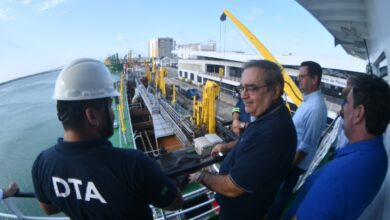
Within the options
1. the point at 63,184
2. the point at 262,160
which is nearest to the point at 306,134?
the point at 262,160

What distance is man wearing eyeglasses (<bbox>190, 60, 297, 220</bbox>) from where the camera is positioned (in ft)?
4.62

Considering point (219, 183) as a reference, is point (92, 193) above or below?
above

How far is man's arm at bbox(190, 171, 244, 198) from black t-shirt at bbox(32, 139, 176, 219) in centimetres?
46

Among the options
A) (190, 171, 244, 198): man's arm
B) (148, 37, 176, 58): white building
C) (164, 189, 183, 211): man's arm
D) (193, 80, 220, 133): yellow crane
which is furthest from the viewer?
(148, 37, 176, 58): white building

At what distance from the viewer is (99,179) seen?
109cm

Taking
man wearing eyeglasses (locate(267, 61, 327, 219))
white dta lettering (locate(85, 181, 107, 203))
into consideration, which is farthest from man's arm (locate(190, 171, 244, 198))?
man wearing eyeglasses (locate(267, 61, 327, 219))

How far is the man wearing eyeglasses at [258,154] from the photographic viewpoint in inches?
55.4

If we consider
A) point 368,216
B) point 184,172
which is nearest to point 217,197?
point 184,172

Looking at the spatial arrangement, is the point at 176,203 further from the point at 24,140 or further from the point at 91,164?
the point at 24,140

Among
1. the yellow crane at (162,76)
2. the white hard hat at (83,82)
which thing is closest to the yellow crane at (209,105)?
the white hard hat at (83,82)

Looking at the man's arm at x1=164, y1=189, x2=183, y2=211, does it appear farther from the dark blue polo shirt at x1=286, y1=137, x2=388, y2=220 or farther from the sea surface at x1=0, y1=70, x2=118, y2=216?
the sea surface at x1=0, y1=70, x2=118, y2=216

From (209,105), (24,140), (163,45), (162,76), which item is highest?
(163,45)

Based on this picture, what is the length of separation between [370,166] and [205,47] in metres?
62.8

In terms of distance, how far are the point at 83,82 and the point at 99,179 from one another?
502 millimetres
